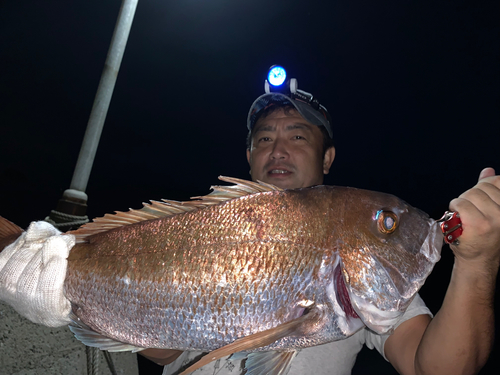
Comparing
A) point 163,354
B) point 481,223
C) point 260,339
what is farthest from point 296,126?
point 163,354

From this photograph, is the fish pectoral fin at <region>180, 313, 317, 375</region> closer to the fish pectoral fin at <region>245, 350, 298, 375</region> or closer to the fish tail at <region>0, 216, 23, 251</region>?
the fish pectoral fin at <region>245, 350, 298, 375</region>

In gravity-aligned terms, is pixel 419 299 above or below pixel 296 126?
below

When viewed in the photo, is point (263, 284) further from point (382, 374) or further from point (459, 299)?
point (382, 374)

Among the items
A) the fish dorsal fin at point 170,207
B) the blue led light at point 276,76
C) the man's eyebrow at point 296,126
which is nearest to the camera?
the fish dorsal fin at point 170,207

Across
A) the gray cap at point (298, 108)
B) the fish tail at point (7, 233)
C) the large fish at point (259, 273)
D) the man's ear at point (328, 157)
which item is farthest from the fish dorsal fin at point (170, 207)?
the man's ear at point (328, 157)

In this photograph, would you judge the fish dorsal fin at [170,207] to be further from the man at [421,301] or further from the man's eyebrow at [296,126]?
the man's eyebrow at [296,126]

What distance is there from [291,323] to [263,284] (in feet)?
0.73

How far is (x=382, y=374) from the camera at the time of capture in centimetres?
844

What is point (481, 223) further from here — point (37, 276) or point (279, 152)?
point (37, 276)

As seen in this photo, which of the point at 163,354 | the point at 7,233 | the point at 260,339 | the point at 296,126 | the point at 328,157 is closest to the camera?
the point at 260,339

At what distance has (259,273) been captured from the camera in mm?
1357

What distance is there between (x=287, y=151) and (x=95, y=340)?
2092 mm

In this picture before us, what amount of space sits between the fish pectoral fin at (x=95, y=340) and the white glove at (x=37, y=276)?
9 centimetres

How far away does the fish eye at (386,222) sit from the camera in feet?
4.67
